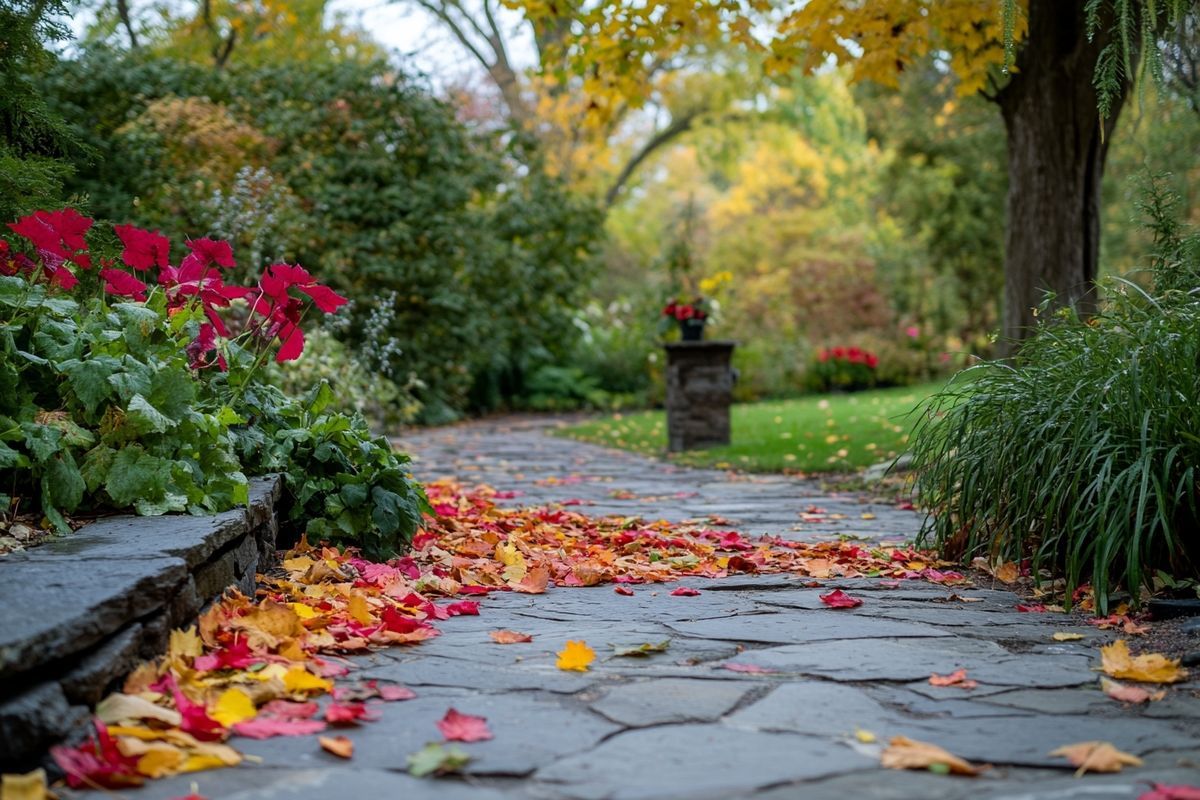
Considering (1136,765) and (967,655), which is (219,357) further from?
(1136,765)

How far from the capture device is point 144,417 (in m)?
3.01

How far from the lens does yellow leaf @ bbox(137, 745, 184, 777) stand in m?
1.91

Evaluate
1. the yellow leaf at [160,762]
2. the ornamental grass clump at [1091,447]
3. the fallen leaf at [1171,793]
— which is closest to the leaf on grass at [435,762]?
the yellow leaf at [160,762]

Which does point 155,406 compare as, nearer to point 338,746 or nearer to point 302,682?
point 302,682

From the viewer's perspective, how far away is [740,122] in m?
24.3

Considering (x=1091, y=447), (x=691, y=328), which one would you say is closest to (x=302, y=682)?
(x=1091, y=447)

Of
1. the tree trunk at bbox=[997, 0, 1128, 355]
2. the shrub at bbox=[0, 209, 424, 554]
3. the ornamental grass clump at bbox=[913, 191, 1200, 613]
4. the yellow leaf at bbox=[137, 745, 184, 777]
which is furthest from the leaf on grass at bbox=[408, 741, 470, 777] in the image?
the tree trunk at bbox=[997, 0, 1128, 355]

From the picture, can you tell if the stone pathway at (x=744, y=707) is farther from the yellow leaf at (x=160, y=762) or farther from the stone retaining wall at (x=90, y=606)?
the stone retaining wall at (x=90, y=606)

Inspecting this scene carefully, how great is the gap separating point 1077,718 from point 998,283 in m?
16.9

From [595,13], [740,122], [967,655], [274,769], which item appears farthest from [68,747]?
[740,122]

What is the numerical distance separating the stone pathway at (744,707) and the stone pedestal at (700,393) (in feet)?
18.2

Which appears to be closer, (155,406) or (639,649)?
(639,649)

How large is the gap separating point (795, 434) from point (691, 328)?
1259 millimetres

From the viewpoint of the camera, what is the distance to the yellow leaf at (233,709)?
2160mm
